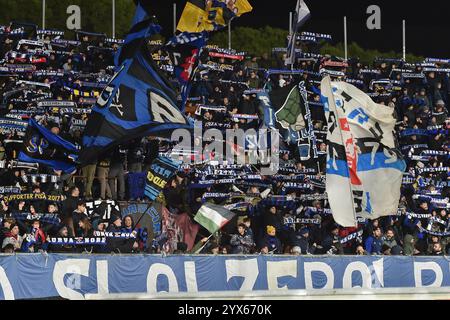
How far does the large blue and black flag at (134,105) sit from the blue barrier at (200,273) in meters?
3.67

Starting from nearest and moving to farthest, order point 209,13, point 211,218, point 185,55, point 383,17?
point 211,218, point 185,55, point 209,13, point 383,17

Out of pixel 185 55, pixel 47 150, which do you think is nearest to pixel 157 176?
pixel 47 150

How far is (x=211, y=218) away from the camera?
2189cm

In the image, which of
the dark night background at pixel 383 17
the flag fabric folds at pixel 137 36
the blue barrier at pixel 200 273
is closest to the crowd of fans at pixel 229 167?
the blue barrier at pixel 200 273

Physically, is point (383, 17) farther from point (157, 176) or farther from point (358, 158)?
point (157, 176)

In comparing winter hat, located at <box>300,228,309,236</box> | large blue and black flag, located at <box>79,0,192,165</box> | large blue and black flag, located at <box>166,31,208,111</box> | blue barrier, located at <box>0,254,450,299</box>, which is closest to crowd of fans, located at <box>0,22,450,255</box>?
winter hat, located at <box>300,228,309,236</box>

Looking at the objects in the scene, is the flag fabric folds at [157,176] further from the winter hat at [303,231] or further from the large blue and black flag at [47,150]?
the winter hat at [303,231]

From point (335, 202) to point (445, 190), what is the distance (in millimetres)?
7177

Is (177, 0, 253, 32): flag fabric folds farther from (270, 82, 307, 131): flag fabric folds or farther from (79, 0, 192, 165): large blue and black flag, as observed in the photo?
(79, 0, 192, 165): large blue and black flag

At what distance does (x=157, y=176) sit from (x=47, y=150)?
8.03 ft

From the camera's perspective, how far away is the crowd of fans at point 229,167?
827 inches
